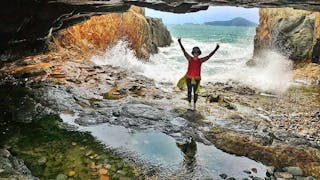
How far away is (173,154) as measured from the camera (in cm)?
855

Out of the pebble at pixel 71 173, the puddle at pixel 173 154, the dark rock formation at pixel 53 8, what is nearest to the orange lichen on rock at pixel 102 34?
the dark rock formation at pixel 53 8

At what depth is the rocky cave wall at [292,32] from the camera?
23828 mm

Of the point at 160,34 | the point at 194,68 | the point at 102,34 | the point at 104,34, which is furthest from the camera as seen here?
the point at 160,34

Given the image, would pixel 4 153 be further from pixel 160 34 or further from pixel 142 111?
pixel 160 34

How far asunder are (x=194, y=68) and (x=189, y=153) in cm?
412

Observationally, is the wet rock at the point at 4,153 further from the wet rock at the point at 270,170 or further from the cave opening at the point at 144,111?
the wet rock at the point at 270,170

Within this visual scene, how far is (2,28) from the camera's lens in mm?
12695

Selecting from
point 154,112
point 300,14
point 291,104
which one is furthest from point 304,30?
point 154,112

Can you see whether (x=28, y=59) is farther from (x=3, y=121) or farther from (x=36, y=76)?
(x=3, y=121)

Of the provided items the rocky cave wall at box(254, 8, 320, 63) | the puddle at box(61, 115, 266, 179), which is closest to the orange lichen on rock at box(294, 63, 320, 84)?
the rocky cave wall at box(254, 8, 320, 63)

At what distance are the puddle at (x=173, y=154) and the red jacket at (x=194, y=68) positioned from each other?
9.68 feet

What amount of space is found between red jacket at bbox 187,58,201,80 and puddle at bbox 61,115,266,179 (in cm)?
295

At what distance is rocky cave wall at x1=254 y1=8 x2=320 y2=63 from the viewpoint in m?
23.8

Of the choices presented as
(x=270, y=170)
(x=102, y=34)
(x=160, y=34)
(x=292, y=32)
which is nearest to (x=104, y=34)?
(x=102, y=34)
